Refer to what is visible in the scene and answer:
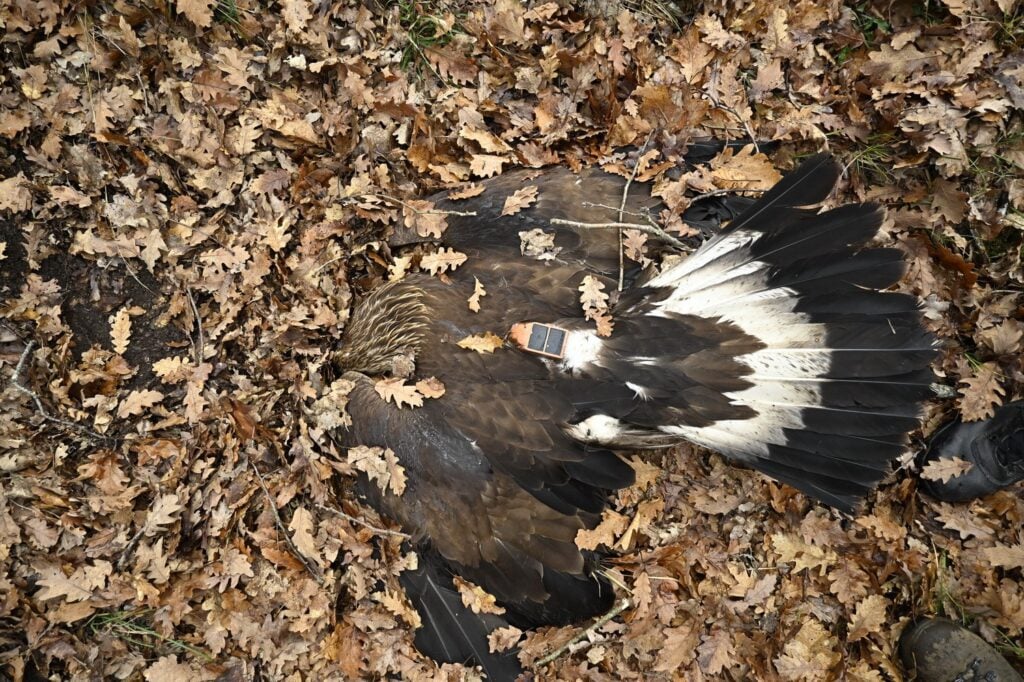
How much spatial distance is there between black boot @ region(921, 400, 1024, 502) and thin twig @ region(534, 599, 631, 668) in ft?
8.24

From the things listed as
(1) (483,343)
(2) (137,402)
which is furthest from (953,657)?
(2) (137,402)

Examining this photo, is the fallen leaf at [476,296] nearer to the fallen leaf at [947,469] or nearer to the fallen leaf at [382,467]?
the fallen leaf at [382,467]

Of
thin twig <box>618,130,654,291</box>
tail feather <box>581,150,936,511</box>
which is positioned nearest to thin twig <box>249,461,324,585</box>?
tail feather <box>581,150,936,511</box>

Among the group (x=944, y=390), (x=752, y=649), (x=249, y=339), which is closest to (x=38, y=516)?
(x=249, y=339)

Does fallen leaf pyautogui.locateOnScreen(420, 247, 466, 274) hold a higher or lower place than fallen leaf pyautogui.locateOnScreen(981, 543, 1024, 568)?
higher

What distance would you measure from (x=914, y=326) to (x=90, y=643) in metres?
5.86

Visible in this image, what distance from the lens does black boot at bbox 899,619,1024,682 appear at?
13.7 ft

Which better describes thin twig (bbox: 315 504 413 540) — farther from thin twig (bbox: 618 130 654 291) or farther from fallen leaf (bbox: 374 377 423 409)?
thin twig (bbox: 618 130 654 291)

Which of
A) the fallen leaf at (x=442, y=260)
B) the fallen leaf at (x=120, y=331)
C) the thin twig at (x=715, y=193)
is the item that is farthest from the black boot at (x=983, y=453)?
the fallen leaf at (x=120, y=331)

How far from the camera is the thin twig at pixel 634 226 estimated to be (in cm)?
400

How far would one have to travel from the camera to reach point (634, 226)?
398 centimetres

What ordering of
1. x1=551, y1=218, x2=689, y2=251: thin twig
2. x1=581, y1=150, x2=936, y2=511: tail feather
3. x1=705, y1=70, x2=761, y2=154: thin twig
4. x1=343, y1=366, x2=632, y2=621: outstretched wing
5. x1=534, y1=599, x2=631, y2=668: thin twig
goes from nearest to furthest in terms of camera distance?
x1=581, y1=150, x2=936, y2=511: tail feather → x1=343, y1=366, x2=632, y2=621: outstretched wing → x1=551, y1=218, x2=689, y2=251: thin twig → x1=534, y1=599, x2=631, y2=668: thin twig → x1=705, y1=70, x2=761, y2=154: thin twig

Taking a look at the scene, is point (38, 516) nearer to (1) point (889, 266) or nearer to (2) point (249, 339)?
(2) point (249, 339)

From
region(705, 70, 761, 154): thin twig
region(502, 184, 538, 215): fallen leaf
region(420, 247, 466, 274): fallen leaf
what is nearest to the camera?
region(502, 184, 538, 215): fallen leaf
